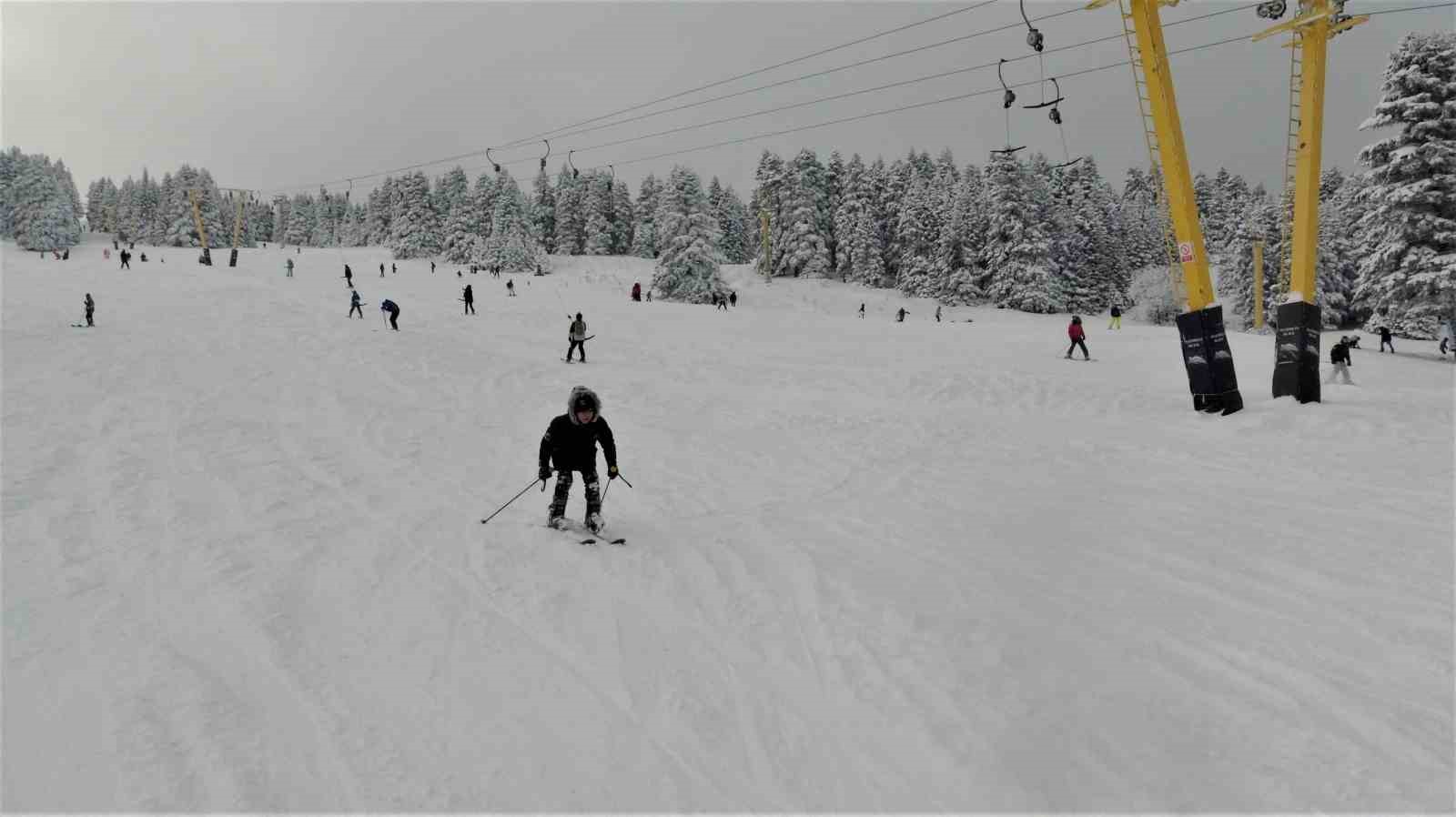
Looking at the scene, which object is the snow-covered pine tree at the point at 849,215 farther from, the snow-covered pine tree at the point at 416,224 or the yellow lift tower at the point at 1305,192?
the yellow lift tower at the point at 1305,192

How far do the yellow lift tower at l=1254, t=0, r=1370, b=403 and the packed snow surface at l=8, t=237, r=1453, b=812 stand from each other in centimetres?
84

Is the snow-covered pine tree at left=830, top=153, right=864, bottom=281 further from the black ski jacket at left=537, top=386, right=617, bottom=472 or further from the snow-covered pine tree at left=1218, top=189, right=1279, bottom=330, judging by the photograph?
the black ski jacket at left=537, top=386, right=617, bottom=472

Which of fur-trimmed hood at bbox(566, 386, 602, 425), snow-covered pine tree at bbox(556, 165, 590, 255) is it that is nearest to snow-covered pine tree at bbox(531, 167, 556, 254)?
snow-covered pine tree at bbox(556, 165, 590, 255)

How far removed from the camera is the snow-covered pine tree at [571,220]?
88.9 metres

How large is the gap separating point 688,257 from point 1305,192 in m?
39.9

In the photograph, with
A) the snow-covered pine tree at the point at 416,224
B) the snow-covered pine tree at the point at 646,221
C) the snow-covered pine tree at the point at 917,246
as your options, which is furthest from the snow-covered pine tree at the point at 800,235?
the snow-covered pine tree at the point at 416,224

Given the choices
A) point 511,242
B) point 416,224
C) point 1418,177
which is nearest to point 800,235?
point 511,242

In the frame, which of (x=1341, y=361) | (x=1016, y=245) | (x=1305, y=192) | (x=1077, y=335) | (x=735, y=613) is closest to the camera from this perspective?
(x=735, y=613)

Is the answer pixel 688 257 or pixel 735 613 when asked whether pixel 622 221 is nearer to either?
pixel 688 257

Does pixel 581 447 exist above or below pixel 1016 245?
below

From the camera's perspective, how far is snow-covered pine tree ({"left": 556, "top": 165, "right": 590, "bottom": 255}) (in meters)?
88.9

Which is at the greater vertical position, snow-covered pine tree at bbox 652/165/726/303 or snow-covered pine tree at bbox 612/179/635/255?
snow-covered pine tree at bbox 612/179/635/255

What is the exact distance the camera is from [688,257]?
5069 cm

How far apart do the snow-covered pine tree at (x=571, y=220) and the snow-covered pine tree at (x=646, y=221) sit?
23.5 feet
